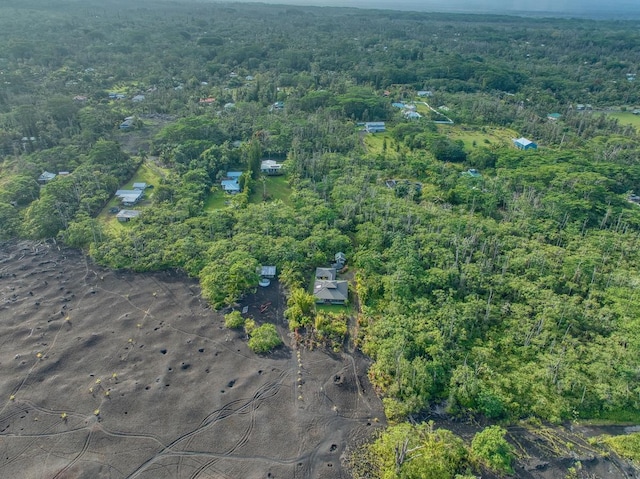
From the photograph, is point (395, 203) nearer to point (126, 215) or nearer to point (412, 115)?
point (126, 215)

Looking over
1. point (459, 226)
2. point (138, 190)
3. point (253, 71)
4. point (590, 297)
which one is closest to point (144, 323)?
point (138, 190)

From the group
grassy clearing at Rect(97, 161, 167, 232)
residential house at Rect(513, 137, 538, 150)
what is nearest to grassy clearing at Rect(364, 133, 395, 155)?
residential house at Rect(513, 137, 538, 150)

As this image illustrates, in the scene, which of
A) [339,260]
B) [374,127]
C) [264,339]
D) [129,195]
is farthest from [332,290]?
[374,127]

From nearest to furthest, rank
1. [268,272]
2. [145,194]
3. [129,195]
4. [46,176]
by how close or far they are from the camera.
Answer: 1. [268,272]
2. [129,195]
3. [145,194]
4. [46,176]

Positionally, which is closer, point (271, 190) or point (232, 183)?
point (232, 183)

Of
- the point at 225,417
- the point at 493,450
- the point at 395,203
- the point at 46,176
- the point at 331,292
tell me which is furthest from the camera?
the point at 46,176

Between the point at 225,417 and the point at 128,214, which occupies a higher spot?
the point at 128,214

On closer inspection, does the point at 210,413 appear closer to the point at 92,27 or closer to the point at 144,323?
the point at 144,323

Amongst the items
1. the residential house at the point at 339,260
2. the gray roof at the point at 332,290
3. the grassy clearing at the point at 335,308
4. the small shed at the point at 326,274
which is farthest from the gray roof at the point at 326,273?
the grassy clearing at the point at 335,308
